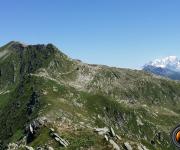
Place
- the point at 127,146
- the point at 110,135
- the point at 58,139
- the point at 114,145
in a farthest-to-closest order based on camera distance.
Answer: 1. the point at 110,135
2. the point at 58,139
3. the point at 127,146
4. the point at 114,145

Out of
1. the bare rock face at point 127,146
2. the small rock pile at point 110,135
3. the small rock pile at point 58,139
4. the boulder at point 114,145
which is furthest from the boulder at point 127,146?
the small rock pile at point 58,139

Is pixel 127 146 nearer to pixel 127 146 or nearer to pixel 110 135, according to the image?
pixel 127 146

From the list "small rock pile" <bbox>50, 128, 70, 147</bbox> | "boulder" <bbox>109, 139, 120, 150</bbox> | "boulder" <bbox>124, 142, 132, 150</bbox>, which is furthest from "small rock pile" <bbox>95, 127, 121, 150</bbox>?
"small rock pile" <bbox>50, 128, 70, 147</bbox>

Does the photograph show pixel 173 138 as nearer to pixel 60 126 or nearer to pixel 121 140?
pixel 121 140

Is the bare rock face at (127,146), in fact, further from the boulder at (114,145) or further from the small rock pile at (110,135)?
the boulder at (114,145)

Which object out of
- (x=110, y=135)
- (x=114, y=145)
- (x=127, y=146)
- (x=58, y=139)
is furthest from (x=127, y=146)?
(x=58, y=139)

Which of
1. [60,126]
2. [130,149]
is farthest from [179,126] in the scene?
[60,126]

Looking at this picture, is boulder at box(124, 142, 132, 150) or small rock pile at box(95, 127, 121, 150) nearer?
small rock pile at box(95, 127, 121, 150)

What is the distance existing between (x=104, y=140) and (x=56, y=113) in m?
118

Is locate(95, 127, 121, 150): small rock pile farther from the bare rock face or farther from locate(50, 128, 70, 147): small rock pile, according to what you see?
locate(50, 128, 70, 147): small rock pile

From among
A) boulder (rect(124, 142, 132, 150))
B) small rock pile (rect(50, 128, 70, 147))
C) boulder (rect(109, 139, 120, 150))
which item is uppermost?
boulder (rect(109, 139, 120, 150))

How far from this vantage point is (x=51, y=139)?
73.4 m

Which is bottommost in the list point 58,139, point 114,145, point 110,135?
point 58,139

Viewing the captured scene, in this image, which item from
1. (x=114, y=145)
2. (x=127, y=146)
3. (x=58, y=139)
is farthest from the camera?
(x=58, y=139)
